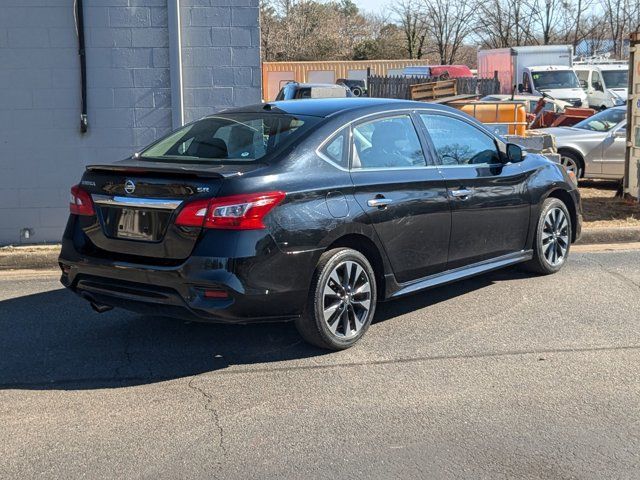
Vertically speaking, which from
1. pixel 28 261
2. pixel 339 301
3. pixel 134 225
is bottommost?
pixel 28 261

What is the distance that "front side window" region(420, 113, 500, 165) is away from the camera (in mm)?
6309

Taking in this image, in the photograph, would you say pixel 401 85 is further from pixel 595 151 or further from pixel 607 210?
pixel 607 210

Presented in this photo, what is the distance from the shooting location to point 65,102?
9.02 m

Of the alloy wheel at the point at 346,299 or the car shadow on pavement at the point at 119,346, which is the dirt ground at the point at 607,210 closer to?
the car shadow on pavement at the point at 119,346

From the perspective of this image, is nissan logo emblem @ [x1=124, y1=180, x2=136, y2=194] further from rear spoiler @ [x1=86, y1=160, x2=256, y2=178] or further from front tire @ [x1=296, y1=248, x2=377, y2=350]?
front tire @ [x1=296, y1=248, x2=377, y2=350]

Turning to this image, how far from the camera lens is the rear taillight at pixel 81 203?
536 centimetres

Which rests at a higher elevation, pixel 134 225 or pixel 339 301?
pixel 134 225

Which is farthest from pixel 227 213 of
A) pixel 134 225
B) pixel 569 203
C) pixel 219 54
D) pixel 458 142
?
pixel 219 54

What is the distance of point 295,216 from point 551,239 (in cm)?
336

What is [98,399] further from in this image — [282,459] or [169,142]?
[169,142]

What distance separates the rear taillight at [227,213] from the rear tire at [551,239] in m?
3.33

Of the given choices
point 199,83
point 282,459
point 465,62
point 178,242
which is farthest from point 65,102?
point 465,62

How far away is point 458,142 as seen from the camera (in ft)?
21.5

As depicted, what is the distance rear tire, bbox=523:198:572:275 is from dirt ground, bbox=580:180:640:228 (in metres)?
2.60
